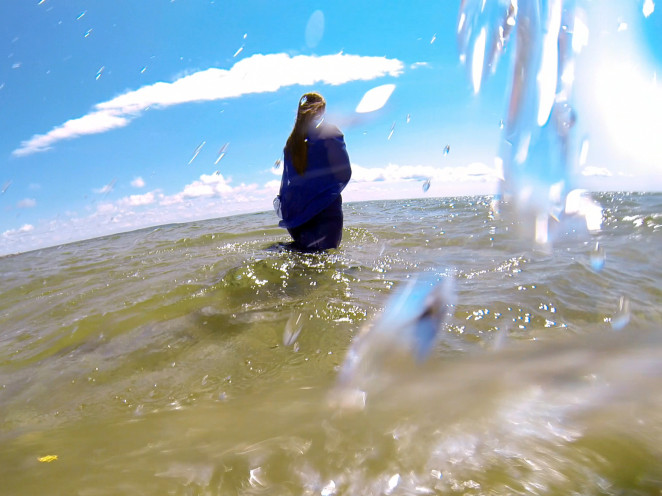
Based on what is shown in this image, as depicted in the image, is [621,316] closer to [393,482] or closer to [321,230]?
[393,482]

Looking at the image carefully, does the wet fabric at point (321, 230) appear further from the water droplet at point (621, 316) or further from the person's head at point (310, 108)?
the water droplet at point (621, 316)

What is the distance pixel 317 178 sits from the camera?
4570 mm

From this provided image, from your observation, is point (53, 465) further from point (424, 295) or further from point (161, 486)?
point (424, 295)

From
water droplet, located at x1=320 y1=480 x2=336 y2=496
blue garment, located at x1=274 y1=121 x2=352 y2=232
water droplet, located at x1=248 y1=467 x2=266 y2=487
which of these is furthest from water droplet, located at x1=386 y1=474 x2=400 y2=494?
blue garment, located at x1=274 y1=121 x2=352 y2=232

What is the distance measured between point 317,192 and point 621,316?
10.4ft

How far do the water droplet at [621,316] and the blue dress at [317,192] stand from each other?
9.68ft

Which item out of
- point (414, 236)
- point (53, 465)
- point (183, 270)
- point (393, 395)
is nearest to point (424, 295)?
point (393, 395)

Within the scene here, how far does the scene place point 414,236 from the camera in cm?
668

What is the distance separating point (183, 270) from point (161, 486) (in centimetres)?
372

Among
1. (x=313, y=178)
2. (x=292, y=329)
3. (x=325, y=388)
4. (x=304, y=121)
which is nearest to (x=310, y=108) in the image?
(x=304, y=121)

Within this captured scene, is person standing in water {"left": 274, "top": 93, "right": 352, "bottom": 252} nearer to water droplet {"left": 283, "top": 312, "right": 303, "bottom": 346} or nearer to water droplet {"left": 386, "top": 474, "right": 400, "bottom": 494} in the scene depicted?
water droplet {"left": 283, "top": 312, "right": 303, "bottom": 346}

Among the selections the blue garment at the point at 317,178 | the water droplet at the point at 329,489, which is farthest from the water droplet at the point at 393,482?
the blue garment at the point at 317,178

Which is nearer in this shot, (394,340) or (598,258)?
(394,340)

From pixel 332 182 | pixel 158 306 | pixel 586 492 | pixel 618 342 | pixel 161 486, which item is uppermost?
pixel 332 182
